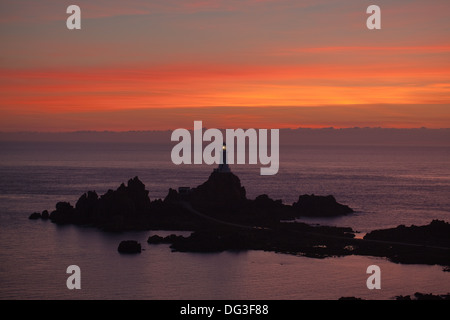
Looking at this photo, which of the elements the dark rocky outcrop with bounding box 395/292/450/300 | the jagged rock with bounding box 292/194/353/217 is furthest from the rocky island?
the dark rocky outcrop with bounding box 395/292/450/300

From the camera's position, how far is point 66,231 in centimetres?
6512

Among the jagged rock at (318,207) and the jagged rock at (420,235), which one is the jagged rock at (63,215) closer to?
the jagged rock at (318,207)

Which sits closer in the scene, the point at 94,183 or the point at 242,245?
the point at 242,245

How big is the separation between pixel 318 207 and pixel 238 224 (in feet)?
50.9

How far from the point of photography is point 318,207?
7562 centimetres

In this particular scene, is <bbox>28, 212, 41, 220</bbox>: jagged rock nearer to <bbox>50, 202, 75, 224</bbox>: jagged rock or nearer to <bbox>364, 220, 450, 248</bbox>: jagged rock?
<bbox>50, 202, 75, 224</bbox>: jagged rock

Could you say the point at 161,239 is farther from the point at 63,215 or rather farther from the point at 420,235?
the point at 420,235

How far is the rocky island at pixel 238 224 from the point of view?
171 ft
